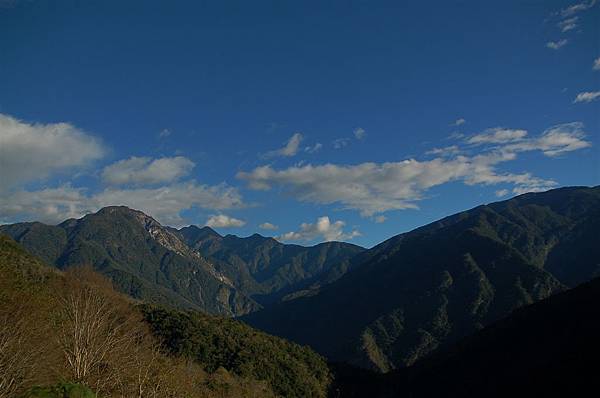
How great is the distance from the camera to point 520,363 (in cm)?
10594

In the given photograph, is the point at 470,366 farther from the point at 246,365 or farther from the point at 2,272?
the point at 2,272

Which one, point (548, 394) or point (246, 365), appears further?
point (246, 365)

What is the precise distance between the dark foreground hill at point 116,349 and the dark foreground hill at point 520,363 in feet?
70.7

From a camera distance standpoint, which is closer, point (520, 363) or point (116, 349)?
point (116, 349)

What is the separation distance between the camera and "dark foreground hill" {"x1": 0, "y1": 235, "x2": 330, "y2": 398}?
28.0 metres

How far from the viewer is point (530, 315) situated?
124125mm

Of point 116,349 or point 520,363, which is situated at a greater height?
point 116,349

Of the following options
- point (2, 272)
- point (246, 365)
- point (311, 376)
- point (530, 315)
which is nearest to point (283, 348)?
point (311, 376)

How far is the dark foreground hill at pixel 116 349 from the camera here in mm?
28000

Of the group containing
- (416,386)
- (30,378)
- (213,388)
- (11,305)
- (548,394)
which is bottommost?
(416,386)

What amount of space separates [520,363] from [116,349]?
95836mm

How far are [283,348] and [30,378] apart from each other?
110 metres

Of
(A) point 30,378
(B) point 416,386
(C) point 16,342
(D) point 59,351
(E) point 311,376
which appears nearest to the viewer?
(A) point 30,378

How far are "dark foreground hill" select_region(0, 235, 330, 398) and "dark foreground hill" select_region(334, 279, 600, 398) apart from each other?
70.7 ft
